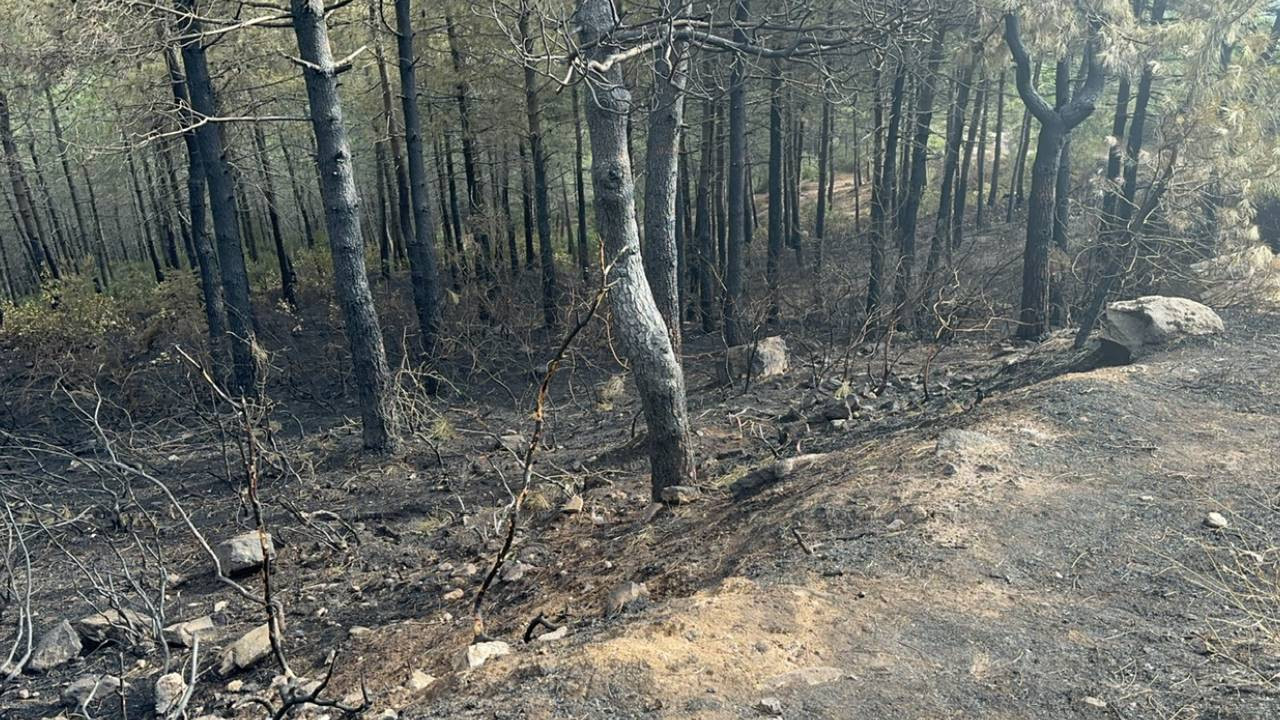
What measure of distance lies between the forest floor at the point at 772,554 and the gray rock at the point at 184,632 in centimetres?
7

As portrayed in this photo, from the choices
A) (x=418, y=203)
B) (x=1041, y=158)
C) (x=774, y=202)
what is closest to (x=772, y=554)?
(x=418, y=203)

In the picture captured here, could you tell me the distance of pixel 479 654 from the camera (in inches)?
162

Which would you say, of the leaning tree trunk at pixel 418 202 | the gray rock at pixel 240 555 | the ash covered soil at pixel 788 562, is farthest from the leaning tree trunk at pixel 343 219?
the gray rock at pixel 240 555

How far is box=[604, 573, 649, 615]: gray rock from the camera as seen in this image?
476 cm

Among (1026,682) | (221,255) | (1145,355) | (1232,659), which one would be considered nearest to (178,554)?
(221,255)

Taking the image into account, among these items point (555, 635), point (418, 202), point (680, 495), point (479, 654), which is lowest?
point (680, 495)

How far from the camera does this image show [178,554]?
6.77m

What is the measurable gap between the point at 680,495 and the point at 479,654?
3.00m

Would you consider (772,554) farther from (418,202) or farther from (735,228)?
(735,228)

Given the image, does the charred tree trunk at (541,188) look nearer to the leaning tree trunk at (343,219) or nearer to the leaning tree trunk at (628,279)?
the leaning tree trunk at (343,219)

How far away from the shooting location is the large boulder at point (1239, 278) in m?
10.6

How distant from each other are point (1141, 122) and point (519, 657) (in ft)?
47.5

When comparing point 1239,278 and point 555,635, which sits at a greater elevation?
point 1239,278

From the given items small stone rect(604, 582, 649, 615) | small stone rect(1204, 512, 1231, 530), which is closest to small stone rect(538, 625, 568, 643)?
small stone rect(604, 582, 649, 615)
